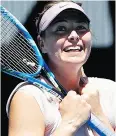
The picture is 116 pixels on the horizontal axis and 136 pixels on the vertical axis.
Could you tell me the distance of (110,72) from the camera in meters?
3.85

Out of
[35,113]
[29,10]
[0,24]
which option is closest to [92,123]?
[35,113]

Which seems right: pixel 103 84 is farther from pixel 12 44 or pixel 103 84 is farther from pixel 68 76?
pixel 12 44

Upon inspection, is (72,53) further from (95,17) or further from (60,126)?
(95,17)

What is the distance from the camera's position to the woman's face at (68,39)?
179 cm

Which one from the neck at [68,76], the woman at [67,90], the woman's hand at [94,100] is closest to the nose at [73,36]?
the woman at [67,90]

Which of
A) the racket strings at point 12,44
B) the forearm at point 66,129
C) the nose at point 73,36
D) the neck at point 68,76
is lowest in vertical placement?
the forearm at point 66,129

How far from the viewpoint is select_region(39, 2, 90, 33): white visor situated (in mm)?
1818

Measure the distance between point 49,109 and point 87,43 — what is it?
287mm

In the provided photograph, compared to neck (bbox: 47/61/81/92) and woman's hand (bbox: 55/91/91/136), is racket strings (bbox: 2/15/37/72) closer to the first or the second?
neck (bbox: 47/61/81/92)

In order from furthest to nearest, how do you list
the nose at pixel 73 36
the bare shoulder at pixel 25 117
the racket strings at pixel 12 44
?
the racket strings at pixel 12 44
the nose at pixel 73 36
the bare shoulder at pixel 25 117

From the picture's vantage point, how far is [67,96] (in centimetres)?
177

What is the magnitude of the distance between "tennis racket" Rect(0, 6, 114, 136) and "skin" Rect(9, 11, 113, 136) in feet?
0.11

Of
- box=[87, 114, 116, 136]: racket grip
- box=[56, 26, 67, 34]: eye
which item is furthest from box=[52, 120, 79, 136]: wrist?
box=[56, 26, 67, 34]: eye

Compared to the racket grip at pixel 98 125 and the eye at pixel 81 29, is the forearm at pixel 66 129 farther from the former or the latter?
the eye at pixel 81 29
